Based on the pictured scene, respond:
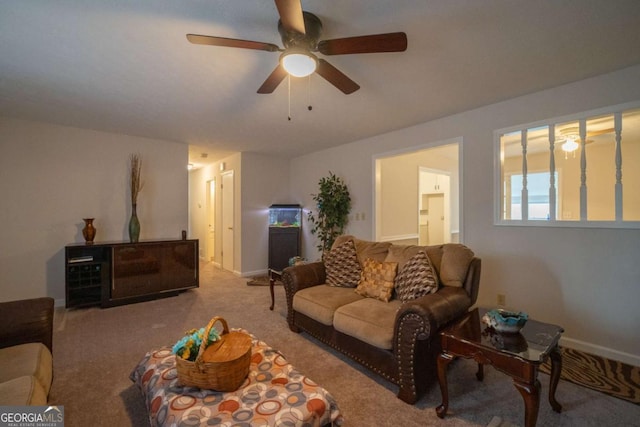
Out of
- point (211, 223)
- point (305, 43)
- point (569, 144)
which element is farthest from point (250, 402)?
point (211, 223)

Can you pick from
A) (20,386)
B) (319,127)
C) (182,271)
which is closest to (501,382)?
(20,386)

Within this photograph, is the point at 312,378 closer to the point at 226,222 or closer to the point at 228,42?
the point at 228,42

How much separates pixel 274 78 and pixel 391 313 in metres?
1.99

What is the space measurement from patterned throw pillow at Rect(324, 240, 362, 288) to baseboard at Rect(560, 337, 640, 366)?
2040mm

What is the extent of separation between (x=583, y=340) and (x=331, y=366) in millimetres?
2344

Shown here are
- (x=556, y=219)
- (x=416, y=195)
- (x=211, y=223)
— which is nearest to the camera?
(x=556, y=219)

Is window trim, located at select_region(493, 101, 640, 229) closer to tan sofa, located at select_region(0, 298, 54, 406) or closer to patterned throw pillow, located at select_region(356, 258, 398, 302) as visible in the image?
patterned throw pillow, located at select_region(356, 258, 398, 302)

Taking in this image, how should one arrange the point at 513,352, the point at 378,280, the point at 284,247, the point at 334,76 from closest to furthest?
1. the point at 513,352
2. the point at 334,76
3. the point at 378,280
4. the point at 284,247

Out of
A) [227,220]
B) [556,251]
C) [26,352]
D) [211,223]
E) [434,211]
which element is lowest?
[26,352]

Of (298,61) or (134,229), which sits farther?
(134,229)

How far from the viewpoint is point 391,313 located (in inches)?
83.3

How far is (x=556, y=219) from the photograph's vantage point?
2.68 meters

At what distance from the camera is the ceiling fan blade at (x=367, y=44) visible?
1537mm

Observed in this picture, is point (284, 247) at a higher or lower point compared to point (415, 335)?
higher
